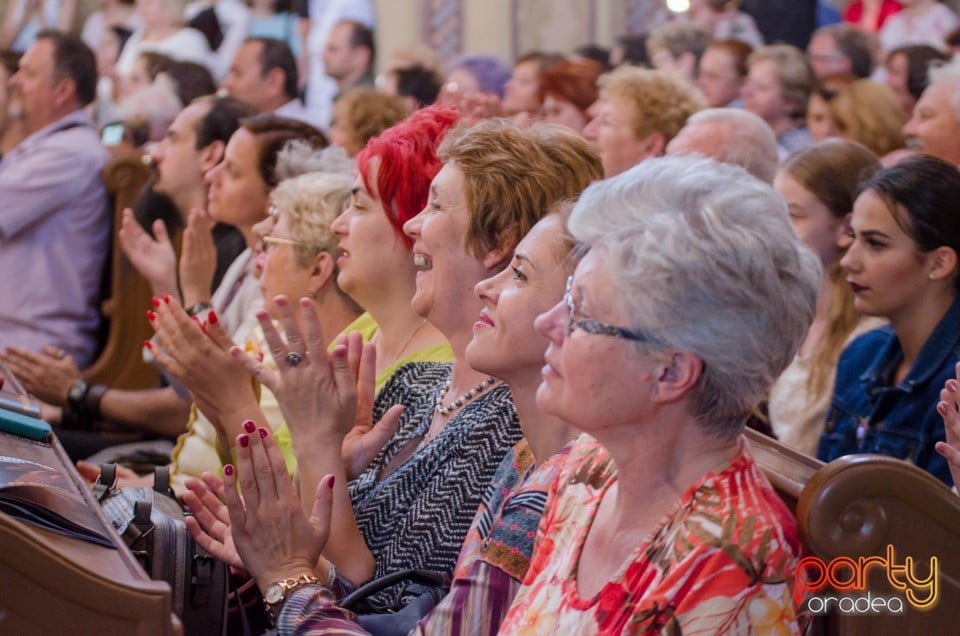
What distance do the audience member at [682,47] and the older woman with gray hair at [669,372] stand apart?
502cm

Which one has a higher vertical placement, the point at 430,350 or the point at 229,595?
the point at 430,350

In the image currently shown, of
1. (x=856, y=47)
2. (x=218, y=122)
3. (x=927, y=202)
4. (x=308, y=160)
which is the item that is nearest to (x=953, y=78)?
(x=856, y=47)

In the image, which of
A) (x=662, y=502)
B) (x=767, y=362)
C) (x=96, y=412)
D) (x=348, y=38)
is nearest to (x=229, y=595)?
(x=662, y=502)

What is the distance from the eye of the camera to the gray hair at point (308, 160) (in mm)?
3637

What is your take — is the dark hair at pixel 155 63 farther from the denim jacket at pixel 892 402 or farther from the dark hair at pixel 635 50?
the denim jacket at pixel 892 402

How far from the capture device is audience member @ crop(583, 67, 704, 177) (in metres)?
4.32

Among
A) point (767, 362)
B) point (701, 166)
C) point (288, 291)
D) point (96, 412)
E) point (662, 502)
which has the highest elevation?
point (701, 166)

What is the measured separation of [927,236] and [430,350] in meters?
1.09

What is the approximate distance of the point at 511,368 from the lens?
1.95 meters

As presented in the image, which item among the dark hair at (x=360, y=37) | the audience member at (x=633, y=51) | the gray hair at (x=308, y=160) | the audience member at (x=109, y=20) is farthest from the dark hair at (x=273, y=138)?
the audience member at (x=109, y=20)

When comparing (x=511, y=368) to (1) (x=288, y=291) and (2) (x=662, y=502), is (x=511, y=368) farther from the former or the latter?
(1) (x=288, y=291)

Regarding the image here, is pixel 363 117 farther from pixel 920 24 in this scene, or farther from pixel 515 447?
pixel 920 24

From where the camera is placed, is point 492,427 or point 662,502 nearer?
point 662,502

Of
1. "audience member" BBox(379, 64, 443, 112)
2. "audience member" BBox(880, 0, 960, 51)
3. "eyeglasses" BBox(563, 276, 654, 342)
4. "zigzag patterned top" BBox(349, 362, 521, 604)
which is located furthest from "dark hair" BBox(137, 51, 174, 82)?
"eyeglasses" BBox(563, 276, 654, 342)
